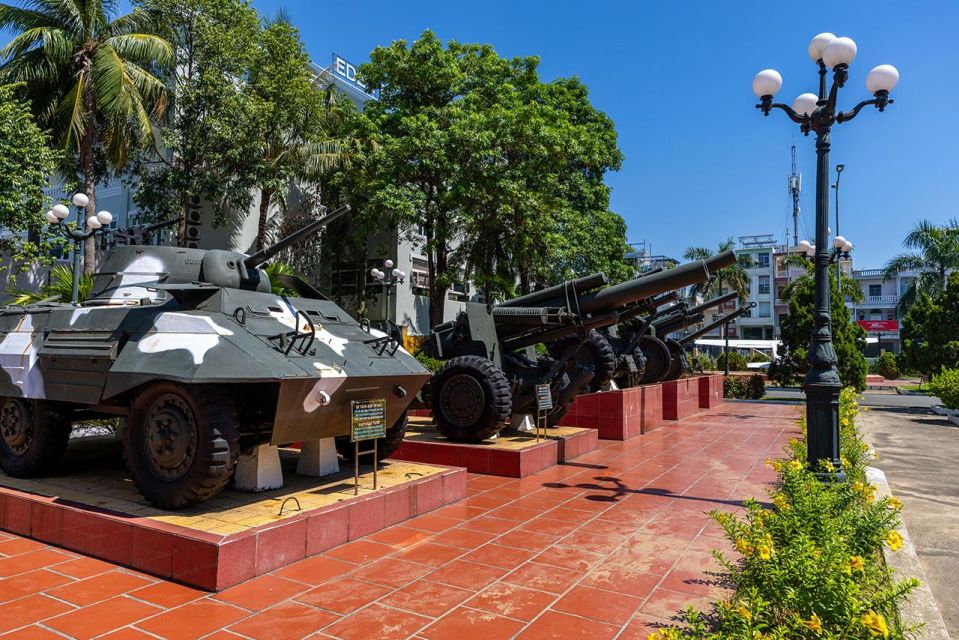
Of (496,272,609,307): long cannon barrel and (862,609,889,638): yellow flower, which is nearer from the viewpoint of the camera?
(862,609,889,638): yellow flower

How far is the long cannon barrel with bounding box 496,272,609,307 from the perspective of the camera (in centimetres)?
933

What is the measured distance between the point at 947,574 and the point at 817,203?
3.65 m

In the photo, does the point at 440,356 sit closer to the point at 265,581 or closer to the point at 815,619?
the point at 265,581

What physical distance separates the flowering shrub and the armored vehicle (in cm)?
334

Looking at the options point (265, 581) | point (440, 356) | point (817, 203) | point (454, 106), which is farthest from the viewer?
point (454, 106)

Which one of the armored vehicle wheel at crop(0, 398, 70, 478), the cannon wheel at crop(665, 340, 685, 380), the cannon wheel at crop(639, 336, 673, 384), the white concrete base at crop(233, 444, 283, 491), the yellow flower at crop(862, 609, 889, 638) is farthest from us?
the cannon wheel at crop(665, 340, 685, 380)

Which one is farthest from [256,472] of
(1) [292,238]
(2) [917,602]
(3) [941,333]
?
(3) [941,333]

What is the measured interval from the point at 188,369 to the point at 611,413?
8.35 meters

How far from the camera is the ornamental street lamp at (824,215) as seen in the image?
640 centimetres

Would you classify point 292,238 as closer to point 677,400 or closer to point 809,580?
point 809,580

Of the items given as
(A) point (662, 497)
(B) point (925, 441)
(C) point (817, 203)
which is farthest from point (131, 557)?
(B) point (925, 441)

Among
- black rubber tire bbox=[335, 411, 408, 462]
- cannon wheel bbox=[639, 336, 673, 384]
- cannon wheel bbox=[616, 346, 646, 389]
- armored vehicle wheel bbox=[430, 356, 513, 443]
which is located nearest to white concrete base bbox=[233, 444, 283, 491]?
black rubber tire bbox=[335, 411, 408, 462]

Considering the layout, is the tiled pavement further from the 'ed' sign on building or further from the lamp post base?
the 'ed' sign on building

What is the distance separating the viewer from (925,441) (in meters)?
12.9
